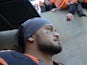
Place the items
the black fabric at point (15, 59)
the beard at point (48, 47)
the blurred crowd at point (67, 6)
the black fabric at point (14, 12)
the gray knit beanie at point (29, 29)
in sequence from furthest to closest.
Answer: the blurred crowd at point (67, 6), the black fabric at point (14, 12), the gray knit beanie at point (29, 29), the beard at point (48, 47), the black fabric at point (15, 59)

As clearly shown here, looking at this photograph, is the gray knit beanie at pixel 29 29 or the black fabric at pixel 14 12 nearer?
the gray knit beanie at pixel 29 29

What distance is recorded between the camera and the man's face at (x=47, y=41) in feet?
5.57

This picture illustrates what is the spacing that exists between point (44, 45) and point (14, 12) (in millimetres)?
619

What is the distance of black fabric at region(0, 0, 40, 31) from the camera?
2143mm

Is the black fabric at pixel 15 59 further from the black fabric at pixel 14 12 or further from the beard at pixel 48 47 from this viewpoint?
the black fabric at pixel 14 12

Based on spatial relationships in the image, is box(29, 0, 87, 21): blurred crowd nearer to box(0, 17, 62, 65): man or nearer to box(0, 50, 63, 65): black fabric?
box(0, 17, 62, 65): man

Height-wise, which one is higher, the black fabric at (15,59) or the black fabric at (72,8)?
the black fabric at (15,59)

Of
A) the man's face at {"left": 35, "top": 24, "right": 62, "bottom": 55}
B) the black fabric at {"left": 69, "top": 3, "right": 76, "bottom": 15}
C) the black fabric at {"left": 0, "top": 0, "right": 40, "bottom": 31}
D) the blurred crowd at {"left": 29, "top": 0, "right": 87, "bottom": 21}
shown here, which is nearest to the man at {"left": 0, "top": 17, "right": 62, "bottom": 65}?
the man's face at {"left": 35, "top": 24, "right": 62, "bottom": 55}

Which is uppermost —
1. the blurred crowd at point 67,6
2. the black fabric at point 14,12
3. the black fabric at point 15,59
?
the black fabric at point 15,59

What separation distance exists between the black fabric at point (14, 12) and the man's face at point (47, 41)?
1.39 feet

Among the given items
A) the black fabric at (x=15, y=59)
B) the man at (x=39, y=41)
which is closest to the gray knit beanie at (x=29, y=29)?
the man at (x=39, y=41)

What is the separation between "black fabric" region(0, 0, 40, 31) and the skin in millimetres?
427

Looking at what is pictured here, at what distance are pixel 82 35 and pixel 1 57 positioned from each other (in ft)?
7.76

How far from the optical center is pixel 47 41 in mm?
1715
